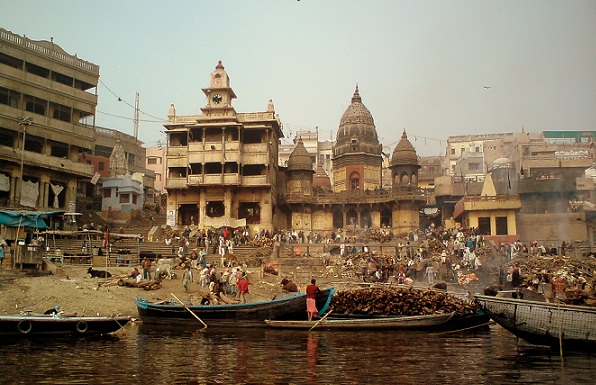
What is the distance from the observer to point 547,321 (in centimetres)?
1342

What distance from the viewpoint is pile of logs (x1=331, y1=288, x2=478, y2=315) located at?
17.9 metres

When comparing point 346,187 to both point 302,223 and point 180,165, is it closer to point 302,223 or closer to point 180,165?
point 302,223

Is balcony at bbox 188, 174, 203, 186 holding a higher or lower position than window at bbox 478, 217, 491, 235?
higher

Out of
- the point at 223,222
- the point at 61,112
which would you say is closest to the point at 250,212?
the point at 223,222

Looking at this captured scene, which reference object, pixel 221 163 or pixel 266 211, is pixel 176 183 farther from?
pixel 266 211

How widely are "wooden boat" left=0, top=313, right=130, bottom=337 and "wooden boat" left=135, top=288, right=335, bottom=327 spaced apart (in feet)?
9.30

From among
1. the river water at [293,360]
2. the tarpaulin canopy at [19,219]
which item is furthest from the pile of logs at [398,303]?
the tarpaulin canopy at [19,219]

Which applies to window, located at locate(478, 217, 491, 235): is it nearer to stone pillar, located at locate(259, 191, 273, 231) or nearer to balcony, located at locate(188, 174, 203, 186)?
stone pillar, located at locate(259, 191, 273, 231)

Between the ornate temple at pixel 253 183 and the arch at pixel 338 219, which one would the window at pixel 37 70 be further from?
the arch at pixel 338 219

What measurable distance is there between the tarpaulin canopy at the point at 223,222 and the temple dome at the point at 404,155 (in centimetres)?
1597

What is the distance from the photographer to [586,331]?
13047 millimetres

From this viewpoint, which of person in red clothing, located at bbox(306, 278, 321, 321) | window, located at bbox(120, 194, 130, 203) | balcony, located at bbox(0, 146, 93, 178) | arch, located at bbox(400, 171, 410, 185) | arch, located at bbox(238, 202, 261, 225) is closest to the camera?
person in red clothing, located at bbox(306, 278, 321, 321)

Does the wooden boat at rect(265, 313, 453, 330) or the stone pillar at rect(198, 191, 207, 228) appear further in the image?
the stone pillar at rect(198, 191, 207, 228)

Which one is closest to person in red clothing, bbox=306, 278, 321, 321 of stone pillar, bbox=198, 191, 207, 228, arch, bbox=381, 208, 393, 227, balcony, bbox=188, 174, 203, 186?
stone pillar, bbox=198, 191, 207, 228
